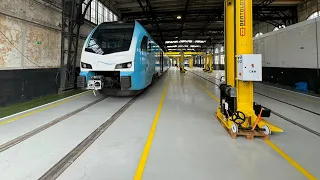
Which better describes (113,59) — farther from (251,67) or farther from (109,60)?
(251,67)

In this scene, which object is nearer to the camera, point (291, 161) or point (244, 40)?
point (291, 161)

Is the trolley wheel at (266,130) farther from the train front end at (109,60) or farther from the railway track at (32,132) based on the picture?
the railway track at (32,132)

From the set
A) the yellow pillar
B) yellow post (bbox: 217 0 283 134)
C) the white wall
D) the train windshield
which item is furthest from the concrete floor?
the white wall

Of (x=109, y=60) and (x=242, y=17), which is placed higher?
(x=242, y=17)

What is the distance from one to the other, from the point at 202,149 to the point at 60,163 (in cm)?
210

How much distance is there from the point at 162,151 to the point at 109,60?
4161 millimetres

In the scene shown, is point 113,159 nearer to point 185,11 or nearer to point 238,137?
point 238,137

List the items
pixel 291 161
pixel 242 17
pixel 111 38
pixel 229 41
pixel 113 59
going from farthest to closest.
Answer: pixel 111 38
pixel 113 59
pixel 229 41
pixel 242 17
pixel 291 161

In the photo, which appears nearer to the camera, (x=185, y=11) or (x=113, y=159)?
(x=113, y=159)

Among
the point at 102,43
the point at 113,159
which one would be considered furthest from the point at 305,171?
the point at 102,43

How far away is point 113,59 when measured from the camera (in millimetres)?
6191

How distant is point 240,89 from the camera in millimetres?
3824

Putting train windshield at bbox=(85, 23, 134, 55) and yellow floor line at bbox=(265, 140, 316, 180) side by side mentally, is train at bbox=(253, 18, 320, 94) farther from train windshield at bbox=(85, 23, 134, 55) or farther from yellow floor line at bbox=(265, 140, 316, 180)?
train windshield at bbox=(85, 23, 134, 55)

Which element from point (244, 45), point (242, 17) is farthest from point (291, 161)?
point (242, 17)
